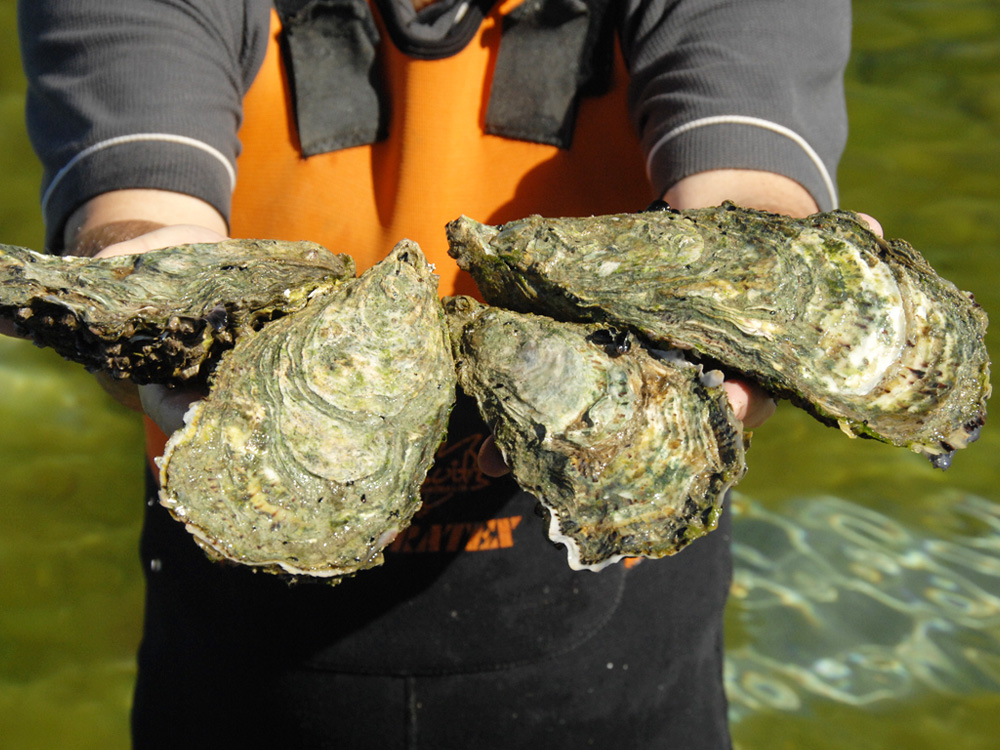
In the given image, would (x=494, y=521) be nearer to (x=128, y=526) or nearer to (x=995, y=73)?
(x=128, y=526)

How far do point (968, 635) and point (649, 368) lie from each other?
267 centimetres

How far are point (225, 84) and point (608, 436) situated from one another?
55.2 inches

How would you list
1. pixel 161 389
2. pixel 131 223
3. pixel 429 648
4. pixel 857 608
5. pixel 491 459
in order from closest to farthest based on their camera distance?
pixel 491 459 → pixel 161 389 → pixel 131 223 → pixel 429 648 → pixel 857 608

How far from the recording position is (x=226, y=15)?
6.41 feet

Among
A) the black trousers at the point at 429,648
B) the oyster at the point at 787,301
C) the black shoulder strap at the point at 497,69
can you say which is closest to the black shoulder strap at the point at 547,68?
the black shoulder strap at the point at 497,69

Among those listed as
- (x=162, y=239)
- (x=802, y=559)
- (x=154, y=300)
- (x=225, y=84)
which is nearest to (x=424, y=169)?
(x=225, y=84)

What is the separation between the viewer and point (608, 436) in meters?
1.31

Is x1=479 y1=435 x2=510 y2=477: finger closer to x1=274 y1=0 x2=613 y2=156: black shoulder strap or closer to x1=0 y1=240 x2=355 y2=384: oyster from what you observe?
x1=0 y1=240 x2=355 y2=384: oyster

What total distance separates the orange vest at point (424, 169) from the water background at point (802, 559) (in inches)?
85.0

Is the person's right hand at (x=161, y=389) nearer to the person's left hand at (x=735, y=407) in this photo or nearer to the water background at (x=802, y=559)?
the person's left hand at (x=735, y=407)

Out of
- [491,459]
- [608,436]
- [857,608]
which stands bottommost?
[857,608]

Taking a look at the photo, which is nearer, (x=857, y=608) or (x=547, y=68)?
(x=547, y=68)

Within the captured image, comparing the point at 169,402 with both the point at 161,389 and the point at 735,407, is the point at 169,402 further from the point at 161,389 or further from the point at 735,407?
the point at 735,407

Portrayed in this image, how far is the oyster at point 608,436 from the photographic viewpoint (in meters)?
1.26
